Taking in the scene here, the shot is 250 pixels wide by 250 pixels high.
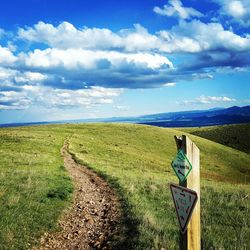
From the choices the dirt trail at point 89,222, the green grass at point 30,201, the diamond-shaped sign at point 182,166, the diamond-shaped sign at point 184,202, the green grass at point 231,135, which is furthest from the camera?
the green grass at point 231,135

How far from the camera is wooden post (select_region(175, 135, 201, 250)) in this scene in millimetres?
6426

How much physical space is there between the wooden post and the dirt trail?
5.04 metres

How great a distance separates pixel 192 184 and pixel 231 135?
110m

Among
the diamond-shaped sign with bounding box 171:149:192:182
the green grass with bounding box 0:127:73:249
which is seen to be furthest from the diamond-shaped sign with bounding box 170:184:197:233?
the green grass with bounding box 0:127:73:249

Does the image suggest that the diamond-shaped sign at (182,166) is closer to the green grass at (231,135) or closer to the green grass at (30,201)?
the green grass at (30,201)

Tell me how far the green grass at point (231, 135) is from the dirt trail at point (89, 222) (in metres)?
82.1

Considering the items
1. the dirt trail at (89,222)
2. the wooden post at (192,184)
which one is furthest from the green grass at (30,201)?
the wooden post at (192,184)

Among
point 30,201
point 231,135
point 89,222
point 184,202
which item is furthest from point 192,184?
point 231,135

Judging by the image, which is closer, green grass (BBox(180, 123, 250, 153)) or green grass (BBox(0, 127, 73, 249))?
green grass (BBox(0, 127, 73, 249))

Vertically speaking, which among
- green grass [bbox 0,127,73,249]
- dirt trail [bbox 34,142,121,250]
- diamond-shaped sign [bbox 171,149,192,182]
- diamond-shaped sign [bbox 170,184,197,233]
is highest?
diamond-shaped sign [bbox 171,149,192,182]

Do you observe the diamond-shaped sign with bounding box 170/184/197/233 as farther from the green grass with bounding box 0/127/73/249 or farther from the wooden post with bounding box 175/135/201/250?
the green grass with bounding box 0/127/73/249

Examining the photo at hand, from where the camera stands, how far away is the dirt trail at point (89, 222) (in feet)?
39.0

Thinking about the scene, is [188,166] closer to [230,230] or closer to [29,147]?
[230,230]

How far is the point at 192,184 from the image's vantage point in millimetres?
6441
